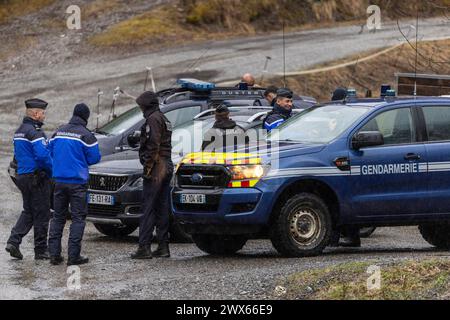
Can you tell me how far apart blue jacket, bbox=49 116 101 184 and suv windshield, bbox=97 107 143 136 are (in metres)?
5.15

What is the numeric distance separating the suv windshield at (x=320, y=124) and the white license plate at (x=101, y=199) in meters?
2.25

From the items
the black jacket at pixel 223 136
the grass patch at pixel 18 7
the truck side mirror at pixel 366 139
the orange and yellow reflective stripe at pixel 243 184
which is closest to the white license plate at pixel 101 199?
the black jacket at pixel 223 136

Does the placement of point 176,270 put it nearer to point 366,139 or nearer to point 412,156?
point 366,139

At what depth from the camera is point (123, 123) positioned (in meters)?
18.5

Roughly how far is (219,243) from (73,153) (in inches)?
80.3

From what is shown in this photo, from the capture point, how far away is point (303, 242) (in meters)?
12.8

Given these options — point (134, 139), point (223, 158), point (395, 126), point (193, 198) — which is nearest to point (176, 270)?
point (193, 198)

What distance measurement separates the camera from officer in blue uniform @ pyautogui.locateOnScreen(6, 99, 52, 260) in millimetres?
13445

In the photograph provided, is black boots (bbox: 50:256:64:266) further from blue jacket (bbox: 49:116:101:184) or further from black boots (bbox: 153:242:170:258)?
black boots (bbox: 153:242:170:258)

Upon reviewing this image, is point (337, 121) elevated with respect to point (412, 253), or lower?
elevated

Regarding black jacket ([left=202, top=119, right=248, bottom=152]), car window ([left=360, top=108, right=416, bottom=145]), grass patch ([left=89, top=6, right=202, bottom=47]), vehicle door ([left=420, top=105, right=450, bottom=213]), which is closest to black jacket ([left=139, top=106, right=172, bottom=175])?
black jacket ([left=202, top=119, right=248, bottom=152])

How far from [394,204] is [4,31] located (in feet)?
85.6
